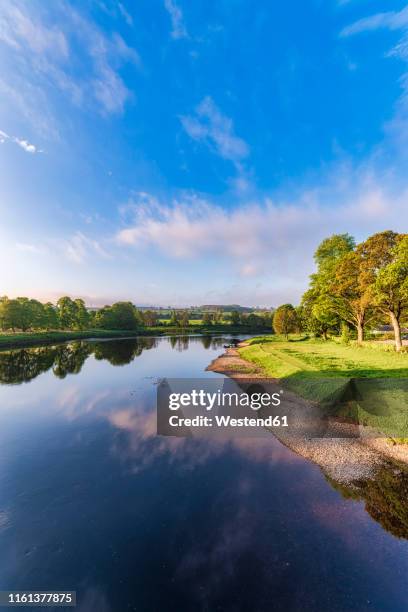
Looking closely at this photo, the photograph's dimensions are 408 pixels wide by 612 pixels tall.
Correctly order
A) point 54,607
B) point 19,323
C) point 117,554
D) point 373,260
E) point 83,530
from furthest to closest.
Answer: point 19,323
point 373,260
point 83,530
point 117,554
point 54,607

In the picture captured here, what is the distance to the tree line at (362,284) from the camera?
89.3 feet

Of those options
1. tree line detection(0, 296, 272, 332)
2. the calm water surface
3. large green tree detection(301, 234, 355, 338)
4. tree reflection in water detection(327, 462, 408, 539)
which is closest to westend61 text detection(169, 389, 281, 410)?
the calm water surface

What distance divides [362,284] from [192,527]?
34609 millimetres

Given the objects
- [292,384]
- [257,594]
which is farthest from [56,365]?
[257,594]

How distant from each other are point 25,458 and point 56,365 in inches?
1217

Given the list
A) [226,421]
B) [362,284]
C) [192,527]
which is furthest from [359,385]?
[362,284]

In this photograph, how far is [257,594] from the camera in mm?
6488

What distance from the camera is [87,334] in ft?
297

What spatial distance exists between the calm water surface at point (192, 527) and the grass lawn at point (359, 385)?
4697mm

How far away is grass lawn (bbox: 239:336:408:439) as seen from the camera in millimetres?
14672

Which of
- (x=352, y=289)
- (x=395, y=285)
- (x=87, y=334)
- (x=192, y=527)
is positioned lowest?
(x=192, y=527)

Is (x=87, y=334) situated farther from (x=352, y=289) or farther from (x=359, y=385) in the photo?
(x=359, y=385)

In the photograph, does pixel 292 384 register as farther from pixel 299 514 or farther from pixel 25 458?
pixel 25 458

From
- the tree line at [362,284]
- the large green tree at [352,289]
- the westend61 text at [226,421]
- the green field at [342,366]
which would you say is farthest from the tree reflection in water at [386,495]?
the large green tree at [352,289]
